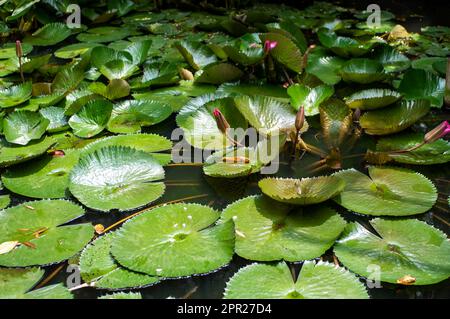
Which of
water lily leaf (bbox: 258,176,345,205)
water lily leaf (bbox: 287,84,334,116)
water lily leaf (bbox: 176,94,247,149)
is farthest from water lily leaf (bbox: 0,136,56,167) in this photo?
water lily leaf (bbox: 287,84,334,116)

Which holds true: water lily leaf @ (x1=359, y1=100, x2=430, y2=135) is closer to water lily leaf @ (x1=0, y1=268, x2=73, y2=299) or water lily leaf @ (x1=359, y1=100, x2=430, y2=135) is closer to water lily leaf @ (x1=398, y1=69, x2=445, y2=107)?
water lily leaf @ (x1=398, y1=69, x2=445, y2=107)

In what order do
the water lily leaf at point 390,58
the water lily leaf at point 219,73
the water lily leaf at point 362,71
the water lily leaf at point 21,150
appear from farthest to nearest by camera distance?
the water lily leaf at point 390,58 < the water lily leaf at point 219,73 < the water lily leaf at point 362,71 < the water lily leaf at point 21,150

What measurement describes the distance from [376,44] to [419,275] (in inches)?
74.1

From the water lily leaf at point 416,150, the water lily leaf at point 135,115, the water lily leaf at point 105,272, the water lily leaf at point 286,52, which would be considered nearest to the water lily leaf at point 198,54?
the water lily leaf at point 286,52

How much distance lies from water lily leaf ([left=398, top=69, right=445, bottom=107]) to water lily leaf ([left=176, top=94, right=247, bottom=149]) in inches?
36.8

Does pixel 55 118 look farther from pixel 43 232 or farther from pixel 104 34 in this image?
pixel 104 34

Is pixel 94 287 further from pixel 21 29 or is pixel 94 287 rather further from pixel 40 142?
pixel 21 29

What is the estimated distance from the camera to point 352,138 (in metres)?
2.07

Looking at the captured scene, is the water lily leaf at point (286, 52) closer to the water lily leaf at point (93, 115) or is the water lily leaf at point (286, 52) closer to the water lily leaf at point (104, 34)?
the water lily leaf at point (93, 115)

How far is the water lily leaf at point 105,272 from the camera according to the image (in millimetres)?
1304

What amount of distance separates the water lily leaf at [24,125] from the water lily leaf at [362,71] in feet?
4.99

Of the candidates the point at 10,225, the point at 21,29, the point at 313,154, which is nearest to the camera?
the point at 10,225

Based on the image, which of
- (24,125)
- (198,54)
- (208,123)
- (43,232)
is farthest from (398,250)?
(198,54)
